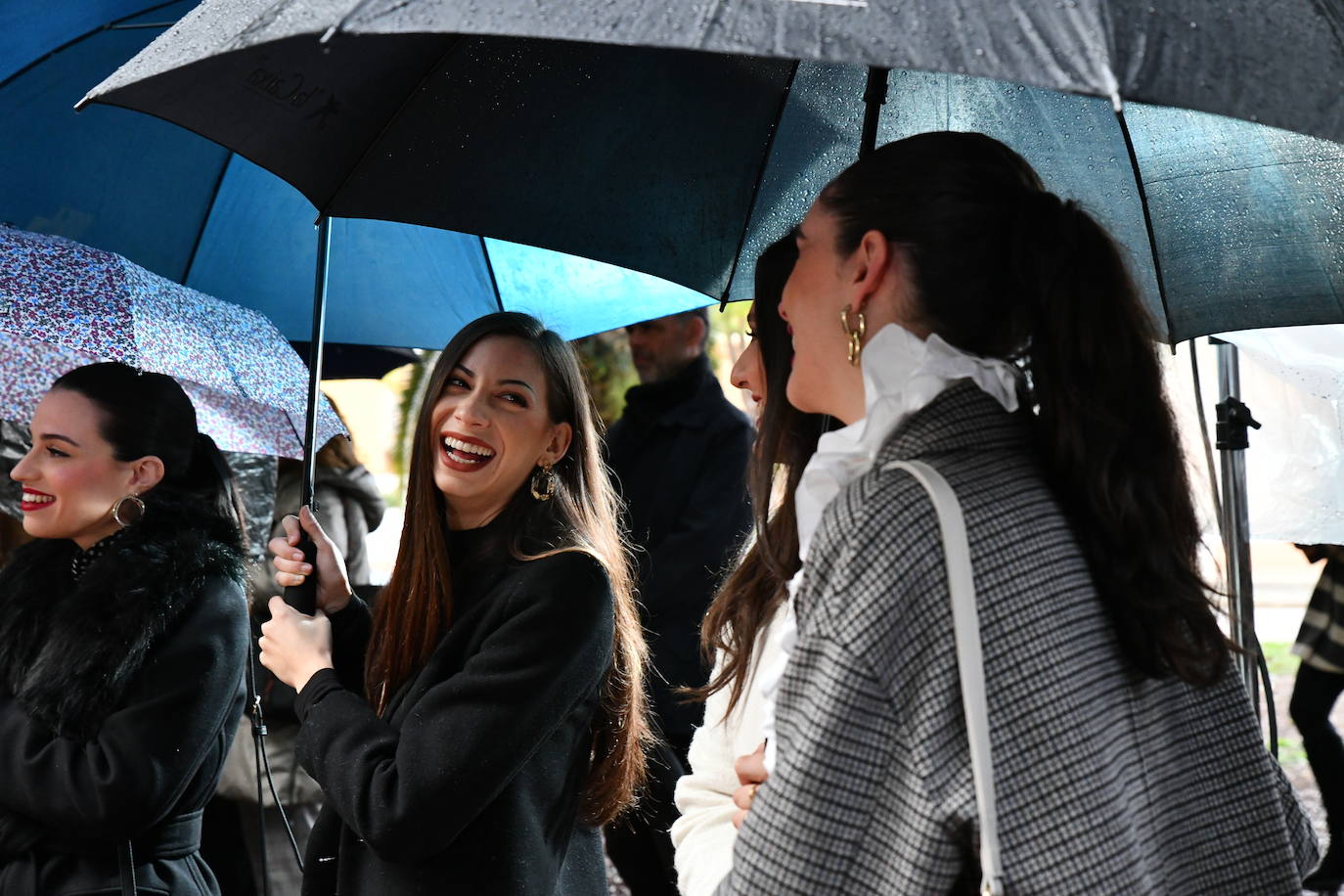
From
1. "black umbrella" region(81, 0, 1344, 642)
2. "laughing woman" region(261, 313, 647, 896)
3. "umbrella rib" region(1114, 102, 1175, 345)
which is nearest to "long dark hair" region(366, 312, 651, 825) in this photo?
"laughing woman" region(261, 313, 647, 896)

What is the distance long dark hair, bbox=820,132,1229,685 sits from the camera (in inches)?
63.0

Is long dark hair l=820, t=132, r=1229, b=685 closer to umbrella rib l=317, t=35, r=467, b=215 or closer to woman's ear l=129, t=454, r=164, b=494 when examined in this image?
umbrella rib l=317, t=35, r=467, b=215

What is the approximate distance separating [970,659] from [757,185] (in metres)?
1.56

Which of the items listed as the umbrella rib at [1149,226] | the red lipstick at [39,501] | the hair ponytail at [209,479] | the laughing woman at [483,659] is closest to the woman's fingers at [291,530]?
the laughing woman at [483,659]

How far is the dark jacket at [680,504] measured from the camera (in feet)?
15.1

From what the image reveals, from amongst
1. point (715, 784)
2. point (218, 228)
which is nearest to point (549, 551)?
point (715, 784)

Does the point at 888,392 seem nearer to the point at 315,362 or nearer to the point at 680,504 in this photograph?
the point at 315,362

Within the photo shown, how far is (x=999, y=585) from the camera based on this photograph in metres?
1.50

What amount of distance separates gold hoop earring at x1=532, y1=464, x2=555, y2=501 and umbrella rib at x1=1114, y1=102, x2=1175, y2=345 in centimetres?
123

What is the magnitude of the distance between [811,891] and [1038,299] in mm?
759

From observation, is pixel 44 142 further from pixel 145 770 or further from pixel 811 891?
pixel 811 891

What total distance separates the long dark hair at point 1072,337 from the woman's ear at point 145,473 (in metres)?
1.96

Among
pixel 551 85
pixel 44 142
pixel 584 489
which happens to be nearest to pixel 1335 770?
pixel 584 489

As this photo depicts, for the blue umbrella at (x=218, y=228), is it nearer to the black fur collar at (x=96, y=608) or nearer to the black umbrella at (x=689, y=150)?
the black umbrella at (x=689, y=150)
